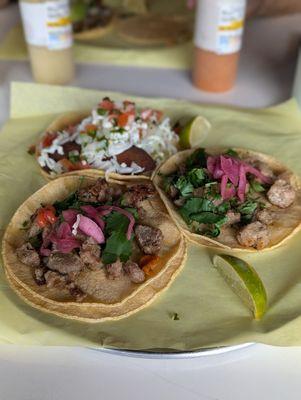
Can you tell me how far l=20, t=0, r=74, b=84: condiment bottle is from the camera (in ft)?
7.77

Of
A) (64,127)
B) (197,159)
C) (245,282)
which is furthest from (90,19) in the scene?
(245,282)

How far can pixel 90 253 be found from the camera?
4.89 ft

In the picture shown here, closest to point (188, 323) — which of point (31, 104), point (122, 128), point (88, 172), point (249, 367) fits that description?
point (249, 367)

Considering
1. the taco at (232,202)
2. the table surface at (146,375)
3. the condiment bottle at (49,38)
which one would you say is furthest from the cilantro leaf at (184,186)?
the condiment bottle at (49,38)

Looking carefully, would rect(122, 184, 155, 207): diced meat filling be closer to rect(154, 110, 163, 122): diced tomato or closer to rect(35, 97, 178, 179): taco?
rect(35, 97, 178, 179): taco

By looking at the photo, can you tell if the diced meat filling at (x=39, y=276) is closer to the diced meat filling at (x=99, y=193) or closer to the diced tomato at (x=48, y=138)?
the diced meat filling at (x=99, y=193)

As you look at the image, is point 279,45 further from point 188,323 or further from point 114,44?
point 188,323

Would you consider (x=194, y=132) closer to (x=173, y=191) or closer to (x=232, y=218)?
(x=173, y=191)

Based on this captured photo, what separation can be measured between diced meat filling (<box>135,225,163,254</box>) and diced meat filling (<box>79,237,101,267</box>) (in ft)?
0.46

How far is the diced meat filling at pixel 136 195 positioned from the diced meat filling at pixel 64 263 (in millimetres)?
294

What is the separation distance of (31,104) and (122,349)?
1.44m

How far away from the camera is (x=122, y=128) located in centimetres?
204

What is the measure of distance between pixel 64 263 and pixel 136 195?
373mm

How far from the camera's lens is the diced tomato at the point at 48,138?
208 centimetres
